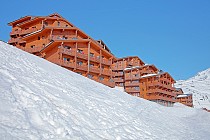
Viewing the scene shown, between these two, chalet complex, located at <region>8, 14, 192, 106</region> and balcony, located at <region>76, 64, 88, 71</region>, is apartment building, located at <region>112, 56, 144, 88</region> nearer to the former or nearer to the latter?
chalet complex, located at <region>8, 14, 192, 106</region>

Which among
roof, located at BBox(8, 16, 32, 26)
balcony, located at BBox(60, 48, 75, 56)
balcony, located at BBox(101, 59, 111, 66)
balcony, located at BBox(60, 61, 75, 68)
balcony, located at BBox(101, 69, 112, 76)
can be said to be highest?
roof, located at BBox(8, 16, 32, 26)

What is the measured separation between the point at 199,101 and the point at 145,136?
11583cm

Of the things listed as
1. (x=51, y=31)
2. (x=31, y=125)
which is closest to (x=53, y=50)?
(x=51, y=31)

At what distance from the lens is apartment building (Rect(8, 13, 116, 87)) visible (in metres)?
35.0

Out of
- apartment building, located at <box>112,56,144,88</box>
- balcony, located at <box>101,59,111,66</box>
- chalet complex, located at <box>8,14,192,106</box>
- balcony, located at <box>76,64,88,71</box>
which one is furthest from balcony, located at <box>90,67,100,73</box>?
apartment building, located at <box>112,56,144,88</box>

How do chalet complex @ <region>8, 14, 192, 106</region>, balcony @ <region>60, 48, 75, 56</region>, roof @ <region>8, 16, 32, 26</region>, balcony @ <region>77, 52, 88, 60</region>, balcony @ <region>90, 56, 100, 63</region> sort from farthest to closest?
1. roof @ <region>8, 16, 32, 26</region>
2. balcony @ <region>90, 56, 100, 63</region>
3. balcony @ <region>77, 52, 88, 60</region>
4. chalet complex @ <region>8, 14, 192, 106</region>
5. balcony @ <region>60, 48, 75, 56</region>

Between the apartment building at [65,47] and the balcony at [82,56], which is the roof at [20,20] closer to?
the apartment building at [65,47]

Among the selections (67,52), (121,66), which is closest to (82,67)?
(67,52)

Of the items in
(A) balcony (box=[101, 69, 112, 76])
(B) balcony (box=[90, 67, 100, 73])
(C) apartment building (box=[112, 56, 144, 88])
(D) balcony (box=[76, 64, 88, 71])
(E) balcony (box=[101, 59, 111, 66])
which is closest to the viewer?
(D) balcony (box=[76, 64, 88, 71])

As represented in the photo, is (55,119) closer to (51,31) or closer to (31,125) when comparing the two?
(31,125)

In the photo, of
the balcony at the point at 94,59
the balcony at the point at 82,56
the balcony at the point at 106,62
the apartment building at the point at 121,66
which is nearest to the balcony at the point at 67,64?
the balcony at the point at 82,56

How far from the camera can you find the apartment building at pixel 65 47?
3503cm

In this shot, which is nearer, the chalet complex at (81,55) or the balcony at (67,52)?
the balcony at (67,52)

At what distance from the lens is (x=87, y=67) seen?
36.5 metres
